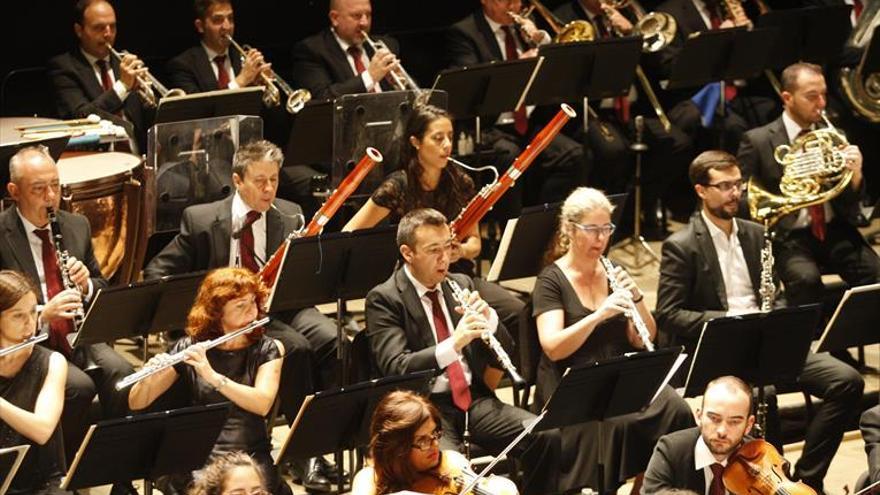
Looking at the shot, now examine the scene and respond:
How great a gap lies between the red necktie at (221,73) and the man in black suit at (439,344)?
8.58 ft

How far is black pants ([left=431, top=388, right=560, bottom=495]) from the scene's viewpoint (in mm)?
6504

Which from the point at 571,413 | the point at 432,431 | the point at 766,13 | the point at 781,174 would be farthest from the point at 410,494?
the point at 766,13

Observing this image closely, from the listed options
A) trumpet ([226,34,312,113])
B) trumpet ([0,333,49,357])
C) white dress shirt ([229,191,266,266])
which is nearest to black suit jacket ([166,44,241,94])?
trumpet ([226,34,312,113])

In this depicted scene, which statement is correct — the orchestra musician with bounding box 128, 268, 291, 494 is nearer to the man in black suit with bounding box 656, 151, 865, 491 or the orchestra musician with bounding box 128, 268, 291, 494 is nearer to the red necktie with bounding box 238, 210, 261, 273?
the red necktie with bounding box 238, 210, 261, 273

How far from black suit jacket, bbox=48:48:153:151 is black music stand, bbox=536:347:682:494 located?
3.33 metres

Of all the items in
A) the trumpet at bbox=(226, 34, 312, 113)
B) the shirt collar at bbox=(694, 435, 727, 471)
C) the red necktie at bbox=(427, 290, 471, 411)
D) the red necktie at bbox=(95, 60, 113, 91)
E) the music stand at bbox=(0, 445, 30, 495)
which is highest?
the red necktie at bbox=(95, 60, 113, 91)

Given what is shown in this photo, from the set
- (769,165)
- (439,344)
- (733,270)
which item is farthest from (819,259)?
(439,344)

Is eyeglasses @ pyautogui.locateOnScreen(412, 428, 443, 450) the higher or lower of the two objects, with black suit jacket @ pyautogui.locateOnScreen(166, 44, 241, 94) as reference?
lower

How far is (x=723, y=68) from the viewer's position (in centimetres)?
910

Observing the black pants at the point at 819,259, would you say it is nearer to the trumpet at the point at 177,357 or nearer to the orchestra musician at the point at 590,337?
the orchestra musician at the point at 590,337

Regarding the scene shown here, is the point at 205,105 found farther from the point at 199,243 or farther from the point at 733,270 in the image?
the point at 733,270

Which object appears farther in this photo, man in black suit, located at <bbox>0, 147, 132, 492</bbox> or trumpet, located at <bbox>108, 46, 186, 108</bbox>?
trumpet, located at <bbox>108, 46, 186, 108</bbox>

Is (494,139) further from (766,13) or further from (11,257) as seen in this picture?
(11,257)

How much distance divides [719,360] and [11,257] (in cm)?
282
